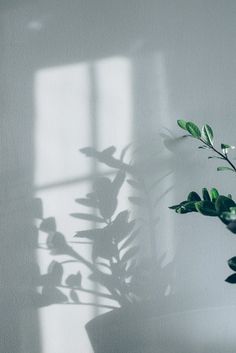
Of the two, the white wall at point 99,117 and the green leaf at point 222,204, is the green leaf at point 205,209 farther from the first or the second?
the white wall at point 99,117

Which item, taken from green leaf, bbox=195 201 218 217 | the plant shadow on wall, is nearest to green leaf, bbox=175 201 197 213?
green leaf, bbox=195 201 218 217

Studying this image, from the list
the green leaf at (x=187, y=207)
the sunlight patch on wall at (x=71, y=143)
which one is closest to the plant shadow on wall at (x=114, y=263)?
the sunlight patch on wall at (x=71, y=143)

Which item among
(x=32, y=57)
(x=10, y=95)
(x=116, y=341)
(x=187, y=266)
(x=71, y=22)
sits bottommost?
(x=116, y=341)

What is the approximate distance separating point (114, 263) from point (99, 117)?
1.46 feet

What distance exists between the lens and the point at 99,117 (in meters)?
1.52

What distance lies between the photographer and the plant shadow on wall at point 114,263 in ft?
4.84

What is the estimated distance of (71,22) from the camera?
4.99 ft

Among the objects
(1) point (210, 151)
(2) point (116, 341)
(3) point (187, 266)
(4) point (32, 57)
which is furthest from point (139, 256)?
(4) point (32, 57)

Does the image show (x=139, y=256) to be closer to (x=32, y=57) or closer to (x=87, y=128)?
(x=87, y=128)

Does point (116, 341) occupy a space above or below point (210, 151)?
below

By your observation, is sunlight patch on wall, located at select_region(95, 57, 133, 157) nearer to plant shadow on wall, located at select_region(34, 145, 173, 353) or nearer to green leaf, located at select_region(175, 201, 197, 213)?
plant shadow on wall, located at select_region(34, 145, 173, 353)

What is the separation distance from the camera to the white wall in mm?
1468

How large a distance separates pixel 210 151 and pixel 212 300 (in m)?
0.46

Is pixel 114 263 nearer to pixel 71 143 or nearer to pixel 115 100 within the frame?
pixel 71 143
